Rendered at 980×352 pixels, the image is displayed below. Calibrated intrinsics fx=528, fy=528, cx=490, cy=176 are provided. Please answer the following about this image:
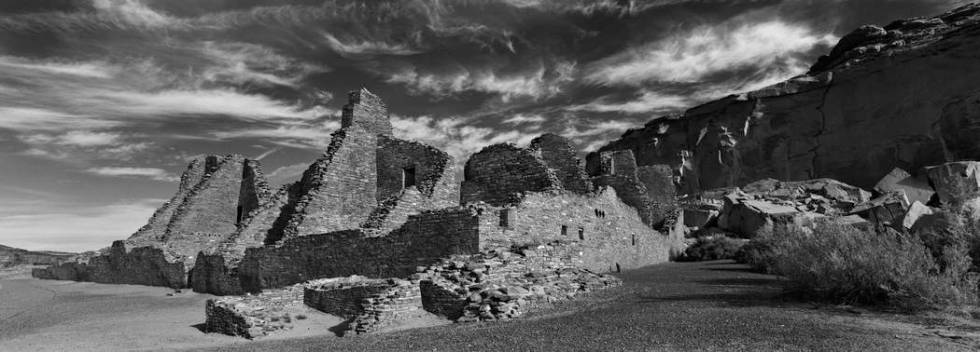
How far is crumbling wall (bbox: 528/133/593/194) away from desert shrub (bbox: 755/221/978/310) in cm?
1162

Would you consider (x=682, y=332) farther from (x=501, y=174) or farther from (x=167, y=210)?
(x=167, y=210)

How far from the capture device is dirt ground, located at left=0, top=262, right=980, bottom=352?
623 cm

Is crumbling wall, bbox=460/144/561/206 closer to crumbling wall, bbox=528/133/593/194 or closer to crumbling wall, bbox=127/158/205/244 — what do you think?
crumbling wall, bbox=528/133/593/194

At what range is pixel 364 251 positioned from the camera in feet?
47.2

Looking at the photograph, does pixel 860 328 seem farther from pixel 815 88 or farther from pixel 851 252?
pixel 815 88

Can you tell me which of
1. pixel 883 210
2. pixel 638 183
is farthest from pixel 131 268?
pixel 883 210

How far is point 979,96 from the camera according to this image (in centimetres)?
4544

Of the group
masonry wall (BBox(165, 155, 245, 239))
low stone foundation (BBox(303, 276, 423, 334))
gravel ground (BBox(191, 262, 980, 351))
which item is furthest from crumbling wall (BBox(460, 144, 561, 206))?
masonry wall (BBox(165, 155, 245, 239))

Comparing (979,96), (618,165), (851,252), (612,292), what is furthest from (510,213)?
(979,96)

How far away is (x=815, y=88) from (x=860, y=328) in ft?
198

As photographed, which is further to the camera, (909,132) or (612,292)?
(909,132)

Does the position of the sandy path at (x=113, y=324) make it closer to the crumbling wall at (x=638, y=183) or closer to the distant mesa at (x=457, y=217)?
the distant mesa at (x=457, y=217)

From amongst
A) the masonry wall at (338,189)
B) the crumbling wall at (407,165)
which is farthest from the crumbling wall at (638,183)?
the masonry wall at (338,189)

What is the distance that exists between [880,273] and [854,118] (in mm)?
56181
